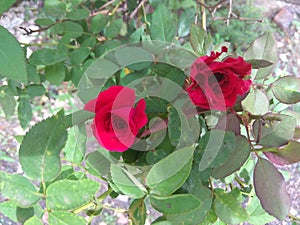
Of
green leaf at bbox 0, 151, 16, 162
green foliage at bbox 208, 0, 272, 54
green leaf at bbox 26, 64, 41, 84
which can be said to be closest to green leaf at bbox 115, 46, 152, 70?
green leaf at bbox 26, 64, 41, 84

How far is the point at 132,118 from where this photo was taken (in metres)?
0.50

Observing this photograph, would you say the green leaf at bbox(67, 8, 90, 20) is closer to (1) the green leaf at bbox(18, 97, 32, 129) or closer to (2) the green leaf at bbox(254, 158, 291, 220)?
(1) the green leaf at bbox(18, 97, 32, 129)

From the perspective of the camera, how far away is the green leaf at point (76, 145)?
57cm

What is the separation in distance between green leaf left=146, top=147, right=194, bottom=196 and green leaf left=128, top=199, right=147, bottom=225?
0.20 ft

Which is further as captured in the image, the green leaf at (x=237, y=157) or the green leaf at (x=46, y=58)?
the green leaf at (x=46, y=58)

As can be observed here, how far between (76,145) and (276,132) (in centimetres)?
27

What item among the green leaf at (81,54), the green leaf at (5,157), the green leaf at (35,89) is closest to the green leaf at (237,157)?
the green leaf at (81,54)

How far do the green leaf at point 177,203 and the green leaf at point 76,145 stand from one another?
13cm

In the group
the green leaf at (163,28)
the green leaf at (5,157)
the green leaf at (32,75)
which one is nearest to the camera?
the green leaf at (163,28)

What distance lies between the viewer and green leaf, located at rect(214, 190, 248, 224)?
0.58 m

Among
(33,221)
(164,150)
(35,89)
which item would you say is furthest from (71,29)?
(33,221)

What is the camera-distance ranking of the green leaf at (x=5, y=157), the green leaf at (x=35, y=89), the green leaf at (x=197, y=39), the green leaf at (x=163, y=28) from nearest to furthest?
the green leaf at (x=197, y=39) < the green leaf at (x=163, y=28) < the green leaf at (x=35, y=89) < the green leaf at (x=5, y=157)

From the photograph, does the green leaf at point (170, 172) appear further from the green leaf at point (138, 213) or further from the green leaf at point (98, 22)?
the green leaf at point (98, 22)

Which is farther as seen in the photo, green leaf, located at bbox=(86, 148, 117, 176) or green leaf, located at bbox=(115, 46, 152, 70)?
green leaf, located at bbox=(115, 46, 152, 70)
